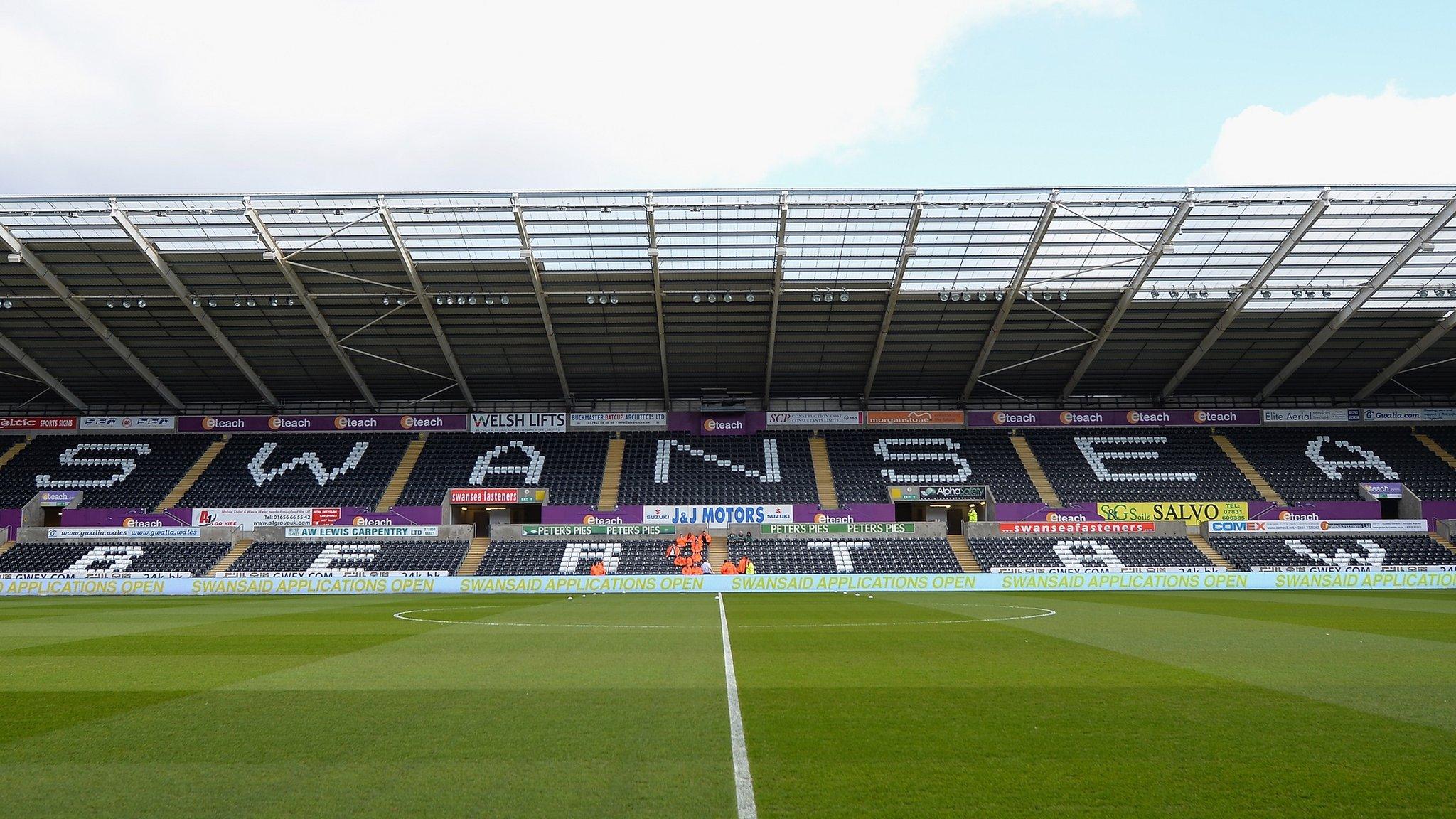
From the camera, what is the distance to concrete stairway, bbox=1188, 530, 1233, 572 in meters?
39.8

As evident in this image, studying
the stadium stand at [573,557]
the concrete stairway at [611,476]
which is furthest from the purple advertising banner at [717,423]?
the stadium stand at [573,557]

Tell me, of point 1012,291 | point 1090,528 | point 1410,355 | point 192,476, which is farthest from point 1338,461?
point 192,476

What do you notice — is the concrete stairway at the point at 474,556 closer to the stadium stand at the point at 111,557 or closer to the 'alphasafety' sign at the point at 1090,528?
the stadium stand at the point at 111,557

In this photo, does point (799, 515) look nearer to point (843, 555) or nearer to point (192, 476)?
point (843, 555)

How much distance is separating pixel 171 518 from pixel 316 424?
A: 921 centimetres

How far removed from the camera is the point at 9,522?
43.4m

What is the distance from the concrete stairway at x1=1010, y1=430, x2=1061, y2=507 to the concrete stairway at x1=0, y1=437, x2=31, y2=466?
5656 cm

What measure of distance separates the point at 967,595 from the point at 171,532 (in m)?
38.8

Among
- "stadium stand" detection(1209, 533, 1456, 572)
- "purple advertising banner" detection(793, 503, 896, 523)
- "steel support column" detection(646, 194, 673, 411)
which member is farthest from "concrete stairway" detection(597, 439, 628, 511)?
"stadium stand" detection(1209, 533, 1456, 572)

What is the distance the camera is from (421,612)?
906 inches

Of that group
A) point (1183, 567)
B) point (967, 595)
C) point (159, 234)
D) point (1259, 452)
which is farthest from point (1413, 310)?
point (159, 234)

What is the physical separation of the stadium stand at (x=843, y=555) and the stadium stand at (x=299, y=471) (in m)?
20.5

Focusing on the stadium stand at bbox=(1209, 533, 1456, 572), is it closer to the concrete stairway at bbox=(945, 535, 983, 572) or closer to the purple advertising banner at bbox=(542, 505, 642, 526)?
the concrete stairway at bbox=(945, 535, 983, 572)

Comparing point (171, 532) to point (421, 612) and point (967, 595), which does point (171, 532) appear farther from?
point (967, 595)
